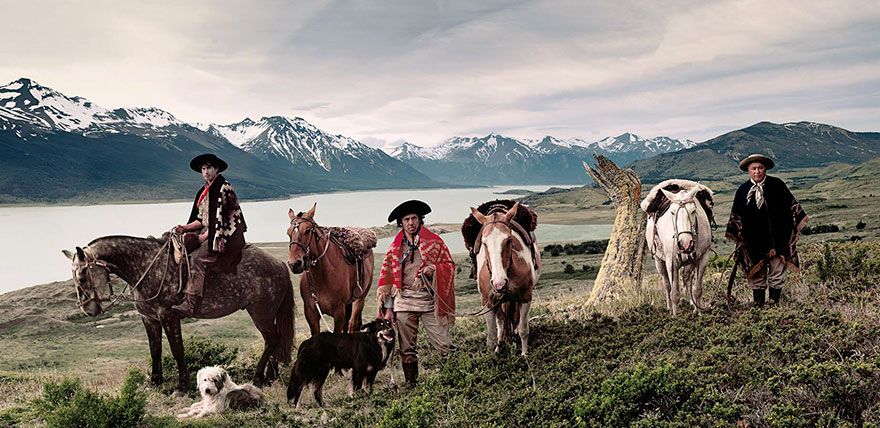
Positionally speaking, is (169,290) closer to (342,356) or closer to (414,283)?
(342,356)

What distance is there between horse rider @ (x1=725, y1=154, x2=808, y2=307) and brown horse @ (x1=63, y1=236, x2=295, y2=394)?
724cm

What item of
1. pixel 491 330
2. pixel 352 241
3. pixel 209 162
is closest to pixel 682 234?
pixel 491 330

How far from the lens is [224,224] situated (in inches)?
300

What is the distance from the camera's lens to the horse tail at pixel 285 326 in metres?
8.49

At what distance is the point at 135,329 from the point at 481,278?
76.8ft

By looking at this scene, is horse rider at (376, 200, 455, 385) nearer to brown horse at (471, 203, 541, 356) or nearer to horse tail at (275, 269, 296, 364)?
brown horse at (471, 203, 541, 356)

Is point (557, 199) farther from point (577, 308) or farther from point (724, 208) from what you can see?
point (577, 308)

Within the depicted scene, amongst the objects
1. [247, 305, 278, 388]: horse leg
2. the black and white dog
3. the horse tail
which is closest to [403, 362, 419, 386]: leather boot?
the black and white dog

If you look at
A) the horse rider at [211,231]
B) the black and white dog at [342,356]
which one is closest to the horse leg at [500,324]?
the black and white dog at [342,356]

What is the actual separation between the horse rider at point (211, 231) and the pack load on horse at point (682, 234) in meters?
6.56

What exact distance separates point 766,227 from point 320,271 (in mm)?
6724

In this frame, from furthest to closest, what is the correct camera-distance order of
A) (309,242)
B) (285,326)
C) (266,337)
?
(285,326) < (266,337) < (309,242)

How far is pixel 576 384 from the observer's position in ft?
17.9

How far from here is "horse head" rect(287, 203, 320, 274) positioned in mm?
7441
